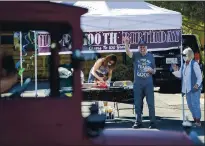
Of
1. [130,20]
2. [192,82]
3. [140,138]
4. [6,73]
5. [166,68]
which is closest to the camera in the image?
[140,138]

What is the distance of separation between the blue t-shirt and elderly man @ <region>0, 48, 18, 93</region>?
4118 mm

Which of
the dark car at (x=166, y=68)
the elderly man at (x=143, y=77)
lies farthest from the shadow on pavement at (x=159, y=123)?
the dark car at (x=166, y=68)

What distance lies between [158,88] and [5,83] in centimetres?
1108

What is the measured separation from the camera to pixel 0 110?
2.92 metres

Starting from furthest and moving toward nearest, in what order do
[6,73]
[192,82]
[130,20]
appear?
1. [130,20]
2. [192,82]
3. [6,73]

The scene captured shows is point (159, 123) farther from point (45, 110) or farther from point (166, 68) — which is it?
point (45, 110)

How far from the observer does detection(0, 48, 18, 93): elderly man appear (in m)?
3.14

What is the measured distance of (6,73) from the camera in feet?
10.7

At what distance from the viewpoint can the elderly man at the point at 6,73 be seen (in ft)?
10.3

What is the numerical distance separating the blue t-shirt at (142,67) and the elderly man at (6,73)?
13.5ft

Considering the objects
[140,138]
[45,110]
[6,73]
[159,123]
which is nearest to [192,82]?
[159,123]

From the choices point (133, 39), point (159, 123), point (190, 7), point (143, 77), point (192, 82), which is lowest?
point (159, 123)

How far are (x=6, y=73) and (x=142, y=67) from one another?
4380mm

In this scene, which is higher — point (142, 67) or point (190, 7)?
point (190, 7)
